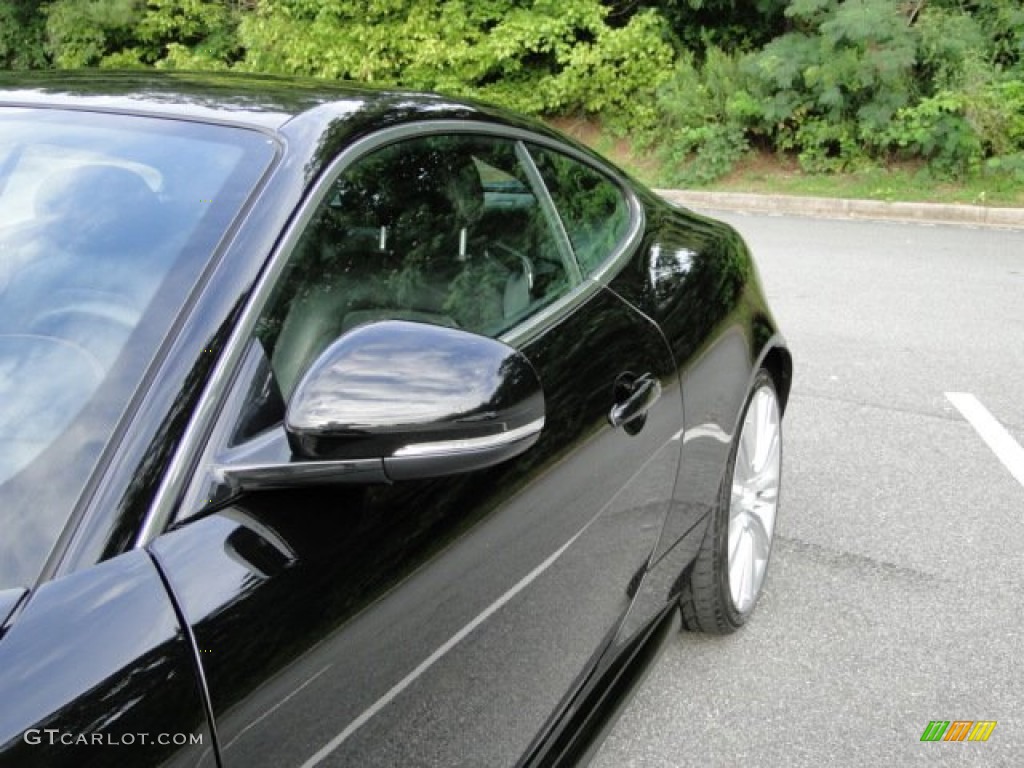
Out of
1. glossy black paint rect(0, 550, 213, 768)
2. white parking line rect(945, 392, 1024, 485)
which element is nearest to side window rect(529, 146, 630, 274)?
glossy black paint rect(0, 550, 213, 768)

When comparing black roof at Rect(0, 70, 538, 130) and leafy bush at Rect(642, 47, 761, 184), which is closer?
black roof at Rect(0, 70, 538, 130)

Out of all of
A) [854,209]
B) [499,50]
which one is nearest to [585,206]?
[854,209]

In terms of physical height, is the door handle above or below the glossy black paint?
below

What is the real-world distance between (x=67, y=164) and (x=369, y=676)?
1061 millimetres

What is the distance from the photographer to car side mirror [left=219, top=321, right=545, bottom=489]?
51.4 inches

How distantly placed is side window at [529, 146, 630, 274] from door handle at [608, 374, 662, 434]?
308 mm

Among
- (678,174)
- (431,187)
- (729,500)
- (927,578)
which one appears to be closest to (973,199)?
(678,174)

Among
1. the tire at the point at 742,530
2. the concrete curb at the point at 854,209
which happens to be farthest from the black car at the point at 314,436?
the concrete curb at the point at 854,209

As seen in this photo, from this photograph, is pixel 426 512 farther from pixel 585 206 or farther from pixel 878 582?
pixel 878 582

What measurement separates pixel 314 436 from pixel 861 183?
10.6 meters

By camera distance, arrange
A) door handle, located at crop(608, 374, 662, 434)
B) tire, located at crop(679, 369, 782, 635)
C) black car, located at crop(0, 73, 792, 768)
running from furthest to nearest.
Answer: tire, located at crop(679, 369, 782, 635) < door handle, located at crop(608, 374, 662, 434) < black car, located at crop(0, 73, 792, 768)

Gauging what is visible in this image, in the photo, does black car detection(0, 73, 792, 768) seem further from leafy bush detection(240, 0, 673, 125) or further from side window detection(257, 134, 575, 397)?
leafy bush detection(240, 0, 673, 125)

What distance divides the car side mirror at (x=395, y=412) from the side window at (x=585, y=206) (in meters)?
0.99

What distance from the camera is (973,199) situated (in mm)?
10211
